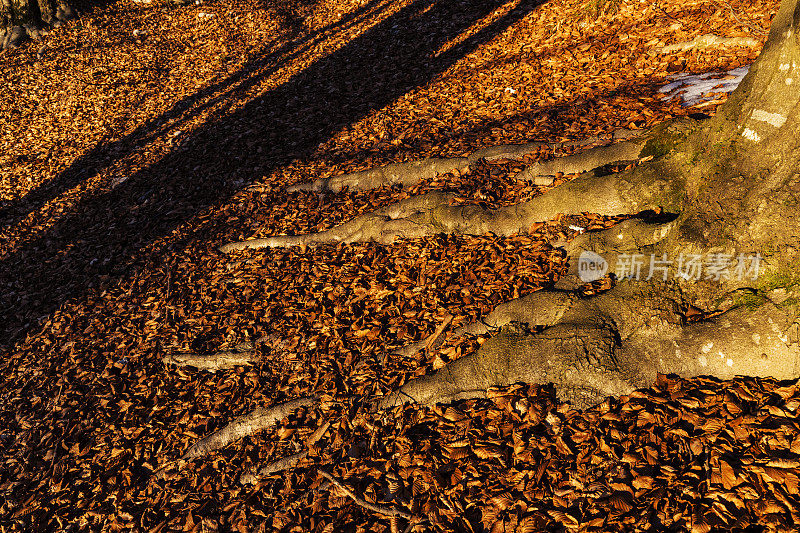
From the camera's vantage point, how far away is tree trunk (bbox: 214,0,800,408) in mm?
2850

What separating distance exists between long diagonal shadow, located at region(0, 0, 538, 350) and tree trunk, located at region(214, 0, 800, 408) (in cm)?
504

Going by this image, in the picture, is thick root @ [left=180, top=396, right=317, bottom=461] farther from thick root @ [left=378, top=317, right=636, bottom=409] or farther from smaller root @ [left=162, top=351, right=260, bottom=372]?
thick root @ [left=378, top=317, right=636, bottom=409]

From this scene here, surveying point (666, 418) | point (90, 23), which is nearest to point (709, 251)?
point (666, 418)

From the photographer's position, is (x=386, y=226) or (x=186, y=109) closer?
(x=386, y=226)

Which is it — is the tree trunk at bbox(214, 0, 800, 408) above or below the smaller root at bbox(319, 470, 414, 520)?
above

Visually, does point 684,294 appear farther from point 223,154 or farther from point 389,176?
point 223,154

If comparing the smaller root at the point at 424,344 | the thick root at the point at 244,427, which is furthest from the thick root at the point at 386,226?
the thick root at the point at 244,427

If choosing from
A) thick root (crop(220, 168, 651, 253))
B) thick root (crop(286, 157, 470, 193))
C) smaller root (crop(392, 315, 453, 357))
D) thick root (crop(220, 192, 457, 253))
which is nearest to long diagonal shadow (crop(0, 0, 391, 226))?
thick root (crop(286, 157, 470, 193))

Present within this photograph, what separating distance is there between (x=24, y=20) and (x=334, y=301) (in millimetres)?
16538

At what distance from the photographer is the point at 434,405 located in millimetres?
3400

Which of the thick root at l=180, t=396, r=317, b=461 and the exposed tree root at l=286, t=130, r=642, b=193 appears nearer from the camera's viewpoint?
the thick root at l=180, t=396, r=317, b=461

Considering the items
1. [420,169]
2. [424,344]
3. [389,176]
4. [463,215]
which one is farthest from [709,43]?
[424,344]

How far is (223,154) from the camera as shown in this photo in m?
8.15

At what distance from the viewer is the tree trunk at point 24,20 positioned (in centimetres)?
1384
